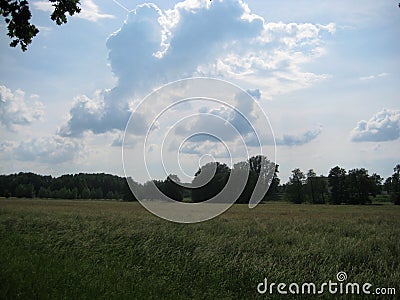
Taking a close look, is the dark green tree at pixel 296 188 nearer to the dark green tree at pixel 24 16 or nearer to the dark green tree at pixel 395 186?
the dark green tree at pixel 395 186

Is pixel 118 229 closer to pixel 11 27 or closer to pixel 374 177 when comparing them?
pixel 11 27

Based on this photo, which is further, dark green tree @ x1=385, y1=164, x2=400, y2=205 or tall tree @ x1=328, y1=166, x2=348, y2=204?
tall tree @ x1=328, y1=166, x2=348, y2=204

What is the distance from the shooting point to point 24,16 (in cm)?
902

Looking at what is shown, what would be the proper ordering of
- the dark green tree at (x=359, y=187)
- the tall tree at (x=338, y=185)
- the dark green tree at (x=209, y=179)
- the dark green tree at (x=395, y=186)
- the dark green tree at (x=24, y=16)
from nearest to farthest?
Answer: the dark green tree at (x=24, y=16) < the dark green tree at (x=209, y=179) < the dark green tree at (x=395, y=186) < the dark green tree at (x=359, y=187) < the tall tree at (x=338, y=185)

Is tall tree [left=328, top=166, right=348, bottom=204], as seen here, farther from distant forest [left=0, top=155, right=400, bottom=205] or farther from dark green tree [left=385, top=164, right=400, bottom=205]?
dark green tree [left=385, top=164, right=400, bottom=205]

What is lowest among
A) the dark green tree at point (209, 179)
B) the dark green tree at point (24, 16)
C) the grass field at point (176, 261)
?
the grass field at point (176, 261)

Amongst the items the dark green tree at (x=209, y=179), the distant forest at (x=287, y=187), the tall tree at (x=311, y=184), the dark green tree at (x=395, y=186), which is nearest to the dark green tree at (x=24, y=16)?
the dark green tree at (x=209, y=179)

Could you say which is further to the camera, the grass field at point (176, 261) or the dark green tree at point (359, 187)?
the dark green tree at point (359, 187)

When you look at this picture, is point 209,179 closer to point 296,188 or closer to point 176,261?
point 176,261

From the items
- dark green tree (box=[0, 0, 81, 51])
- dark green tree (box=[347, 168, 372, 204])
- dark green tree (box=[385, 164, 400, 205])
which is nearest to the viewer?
dark green tree (box=[0, 0, 81, 51])

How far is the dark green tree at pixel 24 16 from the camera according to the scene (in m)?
8.95

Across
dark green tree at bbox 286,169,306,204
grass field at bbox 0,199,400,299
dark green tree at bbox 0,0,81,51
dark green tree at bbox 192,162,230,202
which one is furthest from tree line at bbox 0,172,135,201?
dark green tree at bbox 0,0,81,51

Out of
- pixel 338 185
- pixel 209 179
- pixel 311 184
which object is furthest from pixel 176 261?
pixel 311 184

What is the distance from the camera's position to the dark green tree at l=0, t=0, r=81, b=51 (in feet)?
29.4
